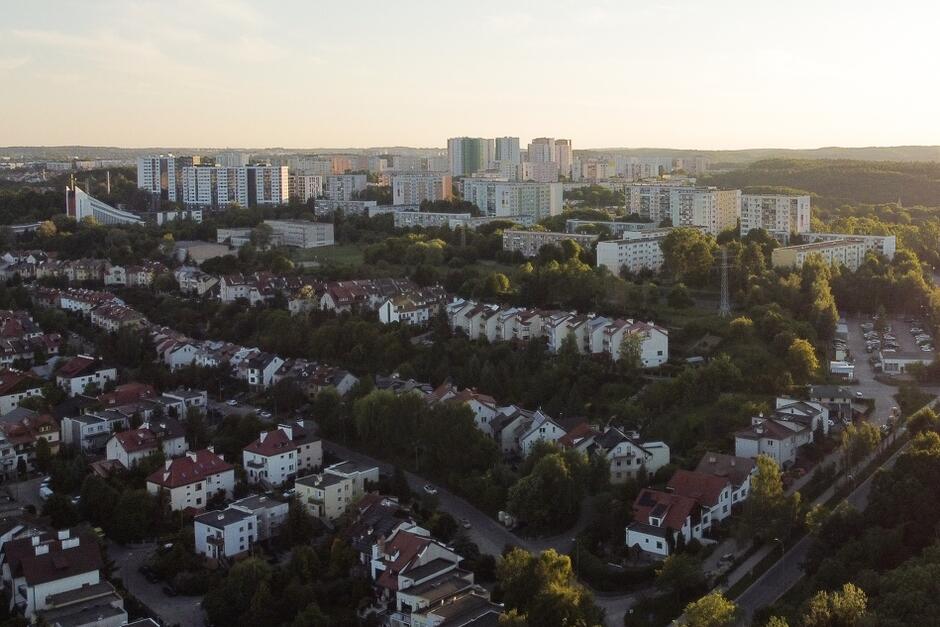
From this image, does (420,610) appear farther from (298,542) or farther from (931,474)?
(931,474)

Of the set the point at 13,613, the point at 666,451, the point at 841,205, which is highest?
the point at 841,205

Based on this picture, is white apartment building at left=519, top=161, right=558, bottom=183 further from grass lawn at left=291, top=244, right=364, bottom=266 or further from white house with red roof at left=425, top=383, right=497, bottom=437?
white house with red roof at left=425, top=383, right=497, bottom=437

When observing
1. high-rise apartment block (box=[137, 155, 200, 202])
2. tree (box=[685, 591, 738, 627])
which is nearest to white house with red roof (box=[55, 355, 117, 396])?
tree (box=[685, 591, 738, 627])

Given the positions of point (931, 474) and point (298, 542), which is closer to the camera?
point (931, 474)

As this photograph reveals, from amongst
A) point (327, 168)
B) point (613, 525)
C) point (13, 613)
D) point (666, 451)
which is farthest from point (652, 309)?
point (327, 168)

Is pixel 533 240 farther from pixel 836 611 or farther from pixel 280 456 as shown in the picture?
pixel 836 611

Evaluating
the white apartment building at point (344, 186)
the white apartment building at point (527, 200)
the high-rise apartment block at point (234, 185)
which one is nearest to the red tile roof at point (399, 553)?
the white apartment building at point (527, 200)

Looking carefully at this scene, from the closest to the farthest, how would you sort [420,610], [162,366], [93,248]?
1. [420,610]
2. [162,366]
3. [93,248]
